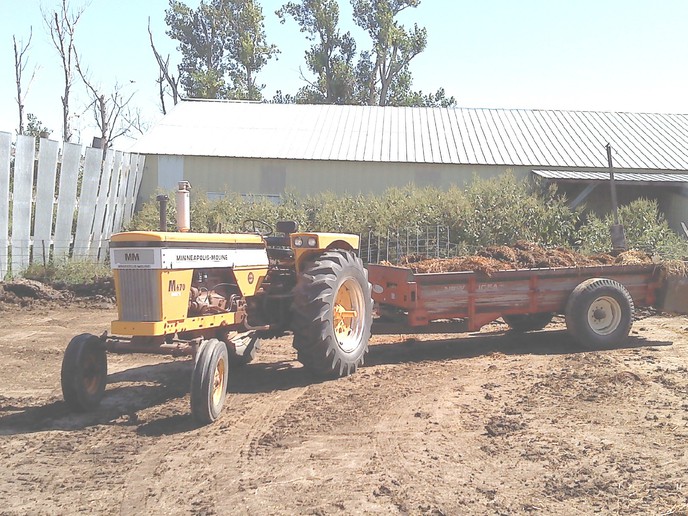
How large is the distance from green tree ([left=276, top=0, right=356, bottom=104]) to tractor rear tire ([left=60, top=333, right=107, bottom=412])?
125ft

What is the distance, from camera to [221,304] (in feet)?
21.8

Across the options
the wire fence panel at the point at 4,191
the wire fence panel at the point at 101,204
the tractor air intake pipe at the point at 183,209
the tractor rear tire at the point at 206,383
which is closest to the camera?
the tractor rear tire at the point at 206,383

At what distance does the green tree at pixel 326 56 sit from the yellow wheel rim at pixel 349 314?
36.2 metres

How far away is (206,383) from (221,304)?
1207 millimetres

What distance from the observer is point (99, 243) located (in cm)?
1659

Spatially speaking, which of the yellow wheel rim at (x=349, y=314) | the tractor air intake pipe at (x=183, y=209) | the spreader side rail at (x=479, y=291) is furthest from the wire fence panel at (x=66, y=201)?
the tractor air intake pipe at (x=183, y=209)

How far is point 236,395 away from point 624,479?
363 cm

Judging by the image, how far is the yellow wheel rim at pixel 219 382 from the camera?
233 inches

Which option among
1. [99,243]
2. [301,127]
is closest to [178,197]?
[99,243]

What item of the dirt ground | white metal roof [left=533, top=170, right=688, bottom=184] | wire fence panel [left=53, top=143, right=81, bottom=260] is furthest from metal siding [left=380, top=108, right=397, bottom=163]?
the dirt ground

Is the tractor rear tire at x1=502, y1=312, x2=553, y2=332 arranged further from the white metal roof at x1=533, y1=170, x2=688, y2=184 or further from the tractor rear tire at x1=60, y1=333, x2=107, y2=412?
the white metal roof at x1=533, y1=170, x2=688, y2=184

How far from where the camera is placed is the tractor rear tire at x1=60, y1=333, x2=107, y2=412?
19.4ft

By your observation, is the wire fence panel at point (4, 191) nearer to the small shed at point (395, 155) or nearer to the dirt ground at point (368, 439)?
the dirt ground at point (368, 439)

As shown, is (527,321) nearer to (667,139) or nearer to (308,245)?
(308,245)
